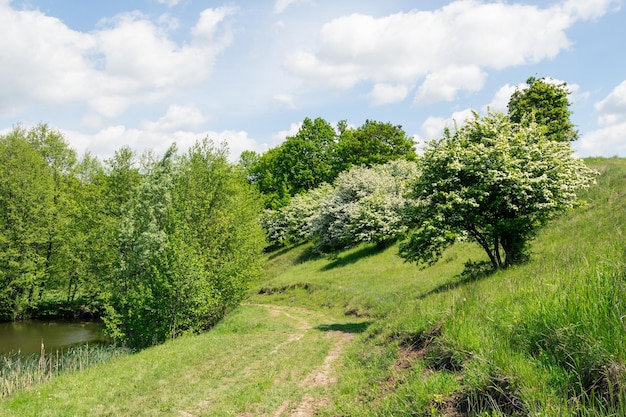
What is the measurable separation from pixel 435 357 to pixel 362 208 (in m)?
32.3

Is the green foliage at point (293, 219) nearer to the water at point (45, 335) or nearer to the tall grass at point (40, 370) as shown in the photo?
the water at point (45, 335)

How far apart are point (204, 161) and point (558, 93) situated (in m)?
39.0

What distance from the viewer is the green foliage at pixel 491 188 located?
15.2 m

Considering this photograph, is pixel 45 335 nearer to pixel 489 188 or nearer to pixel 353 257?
pixel 353 257

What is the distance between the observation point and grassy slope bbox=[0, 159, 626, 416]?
5.16 m

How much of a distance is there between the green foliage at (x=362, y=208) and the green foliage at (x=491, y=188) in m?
19.5

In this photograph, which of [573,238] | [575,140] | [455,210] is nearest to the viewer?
[455,210]

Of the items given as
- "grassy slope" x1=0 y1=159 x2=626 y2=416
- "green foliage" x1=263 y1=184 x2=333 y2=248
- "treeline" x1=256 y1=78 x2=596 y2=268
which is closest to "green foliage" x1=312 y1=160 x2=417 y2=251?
"green foliage" x1=263 y1=184 x2=333 y2=248

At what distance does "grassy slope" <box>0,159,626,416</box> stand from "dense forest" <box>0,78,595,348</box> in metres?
2.59

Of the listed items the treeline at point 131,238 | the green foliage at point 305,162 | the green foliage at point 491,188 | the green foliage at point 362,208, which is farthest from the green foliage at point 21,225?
the green foliage at point 491,188

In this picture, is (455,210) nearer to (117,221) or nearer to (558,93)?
(117,221)

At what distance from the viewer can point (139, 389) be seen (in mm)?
12836

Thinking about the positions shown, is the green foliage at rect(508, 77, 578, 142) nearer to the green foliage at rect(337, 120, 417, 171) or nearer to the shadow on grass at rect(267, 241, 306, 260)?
the green foliage at rect(337, 120, 417, 171)

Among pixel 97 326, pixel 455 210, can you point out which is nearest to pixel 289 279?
pixel 97 326
